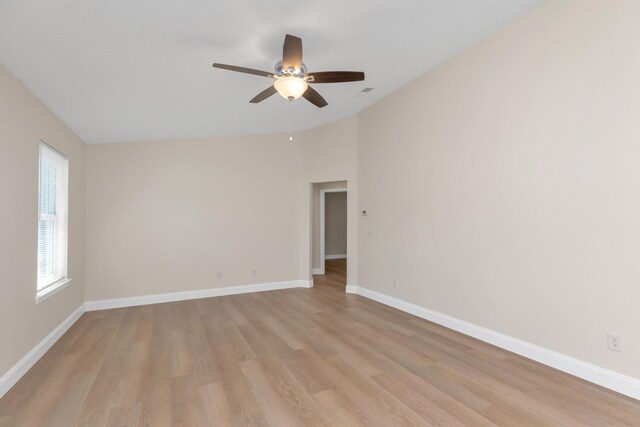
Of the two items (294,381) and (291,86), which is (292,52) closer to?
(291,86)

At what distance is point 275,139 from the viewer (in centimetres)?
577

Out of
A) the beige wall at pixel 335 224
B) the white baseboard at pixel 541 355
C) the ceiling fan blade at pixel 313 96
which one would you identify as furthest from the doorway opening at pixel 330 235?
the ceiling fan blade at pixel 313 96

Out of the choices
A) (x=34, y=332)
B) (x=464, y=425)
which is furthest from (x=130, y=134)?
(x=464, y=425)

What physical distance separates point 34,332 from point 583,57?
5.40 m

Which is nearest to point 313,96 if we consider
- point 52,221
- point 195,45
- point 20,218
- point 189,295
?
point 195,45

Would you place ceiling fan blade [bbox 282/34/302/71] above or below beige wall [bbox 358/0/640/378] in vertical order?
above

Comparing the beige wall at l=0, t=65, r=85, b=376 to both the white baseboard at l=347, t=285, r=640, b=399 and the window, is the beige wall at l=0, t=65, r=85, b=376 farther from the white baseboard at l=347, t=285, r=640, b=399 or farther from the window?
the white baseboard at l=347, t=285, r=640, b=399

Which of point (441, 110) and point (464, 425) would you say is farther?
point (441, 110)

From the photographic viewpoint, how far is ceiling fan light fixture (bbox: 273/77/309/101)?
258 centimetres

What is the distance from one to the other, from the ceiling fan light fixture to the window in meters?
2.57

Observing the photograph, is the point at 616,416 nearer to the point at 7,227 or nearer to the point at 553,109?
the point at 553,109

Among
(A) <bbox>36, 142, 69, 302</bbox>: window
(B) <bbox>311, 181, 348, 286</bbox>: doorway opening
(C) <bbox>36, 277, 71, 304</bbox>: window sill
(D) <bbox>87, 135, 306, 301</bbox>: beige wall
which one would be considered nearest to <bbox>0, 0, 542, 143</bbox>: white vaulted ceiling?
(A) <bbox>36, 142, 69, 302</bbox>: window

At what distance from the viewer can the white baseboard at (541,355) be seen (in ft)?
7.41

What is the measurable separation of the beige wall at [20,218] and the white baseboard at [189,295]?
1145 mm
